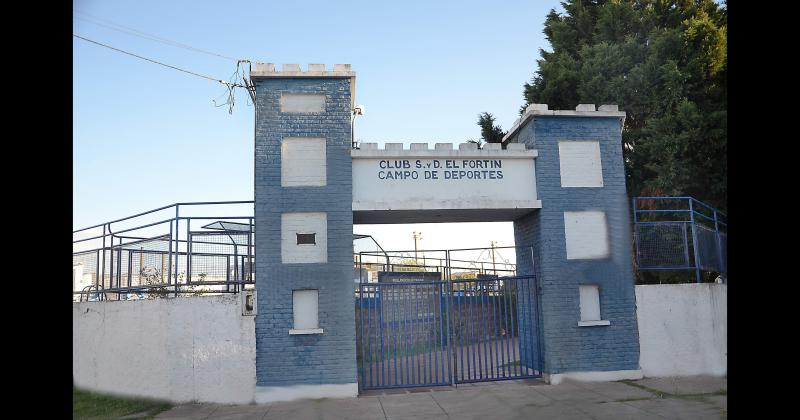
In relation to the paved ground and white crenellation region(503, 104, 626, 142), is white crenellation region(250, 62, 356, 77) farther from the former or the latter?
the paved ground

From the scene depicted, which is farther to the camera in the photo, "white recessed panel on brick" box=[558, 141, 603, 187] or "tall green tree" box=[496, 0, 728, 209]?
"tall green tree" box=[496, 0, 728, 209]

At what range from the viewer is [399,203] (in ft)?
37.4

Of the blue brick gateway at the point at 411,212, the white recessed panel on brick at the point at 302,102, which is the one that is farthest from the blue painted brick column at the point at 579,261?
the white recessed panel on brick at the point at 302,102

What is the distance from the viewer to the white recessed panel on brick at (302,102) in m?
11.4

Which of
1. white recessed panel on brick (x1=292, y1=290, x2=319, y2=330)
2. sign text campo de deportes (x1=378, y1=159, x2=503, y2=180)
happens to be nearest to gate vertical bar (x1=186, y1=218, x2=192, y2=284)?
white recessed panel on brick (x1=292, y1=290, x2=319, y2=330)

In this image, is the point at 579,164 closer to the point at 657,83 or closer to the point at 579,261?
the point at 579,261

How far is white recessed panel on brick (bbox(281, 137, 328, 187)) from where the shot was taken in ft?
36.7

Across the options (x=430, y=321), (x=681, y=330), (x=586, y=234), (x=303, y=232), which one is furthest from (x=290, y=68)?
(x=681, y=330)

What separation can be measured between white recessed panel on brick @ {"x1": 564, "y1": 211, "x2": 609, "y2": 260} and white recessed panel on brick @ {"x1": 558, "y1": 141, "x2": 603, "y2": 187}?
64cm

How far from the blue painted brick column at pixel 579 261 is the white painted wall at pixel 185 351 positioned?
5797mm

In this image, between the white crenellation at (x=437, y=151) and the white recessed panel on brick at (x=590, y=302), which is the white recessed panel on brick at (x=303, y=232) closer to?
the white crenellation at (x=437, y=151)

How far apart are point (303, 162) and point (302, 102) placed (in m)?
1.21

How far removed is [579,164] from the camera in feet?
39.7

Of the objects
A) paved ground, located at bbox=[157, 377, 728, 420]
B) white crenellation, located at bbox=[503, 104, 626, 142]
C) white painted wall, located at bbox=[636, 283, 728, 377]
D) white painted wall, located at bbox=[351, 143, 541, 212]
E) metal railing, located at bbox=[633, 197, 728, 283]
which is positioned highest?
white crenellation, located at bbox=[503, 104, 626, 142]
